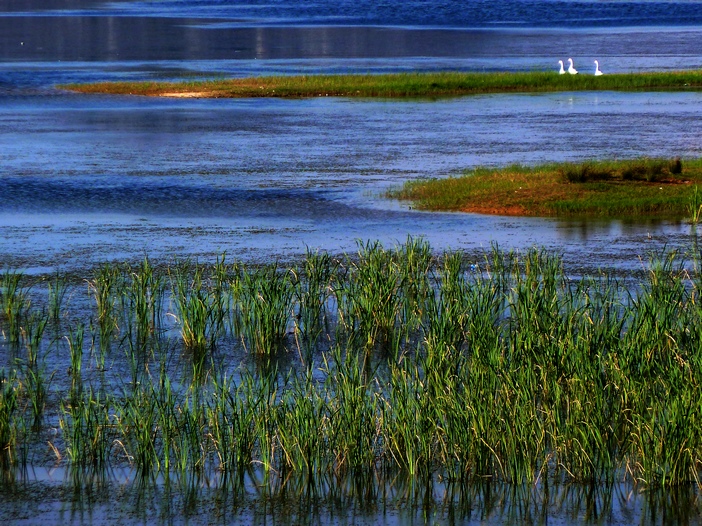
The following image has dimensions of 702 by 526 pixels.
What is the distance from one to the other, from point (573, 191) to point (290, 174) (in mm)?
5974

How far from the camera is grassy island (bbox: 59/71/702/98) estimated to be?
139 ft

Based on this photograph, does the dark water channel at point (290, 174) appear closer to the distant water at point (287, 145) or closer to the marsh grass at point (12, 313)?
the distant water at point (287, 145)

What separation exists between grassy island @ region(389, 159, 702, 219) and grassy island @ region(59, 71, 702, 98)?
20009 mm

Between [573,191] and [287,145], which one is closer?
[573,191]

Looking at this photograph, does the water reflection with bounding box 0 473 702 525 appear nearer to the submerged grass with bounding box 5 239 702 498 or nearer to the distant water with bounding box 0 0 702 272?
the submerged grass with bounding box 5 239 702 498

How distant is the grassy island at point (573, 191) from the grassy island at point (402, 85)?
20.0m

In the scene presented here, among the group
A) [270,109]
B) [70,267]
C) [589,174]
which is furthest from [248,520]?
[270,109]

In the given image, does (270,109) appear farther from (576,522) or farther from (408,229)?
(576,522)

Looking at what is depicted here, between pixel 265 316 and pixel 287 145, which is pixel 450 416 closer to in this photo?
pixel 265 316

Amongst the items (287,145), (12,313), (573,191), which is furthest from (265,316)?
(287,145)

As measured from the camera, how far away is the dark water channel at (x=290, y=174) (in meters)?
8.24

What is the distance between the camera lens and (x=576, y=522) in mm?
7969

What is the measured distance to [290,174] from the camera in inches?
958

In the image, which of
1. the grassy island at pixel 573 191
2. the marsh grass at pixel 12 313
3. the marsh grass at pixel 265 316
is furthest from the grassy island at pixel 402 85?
the marsh grass at pixel 265 316
